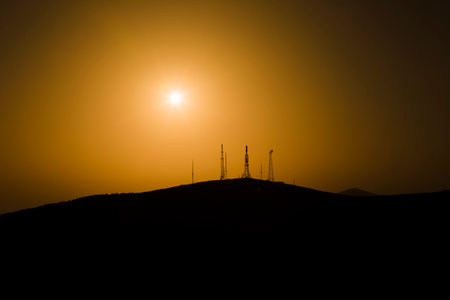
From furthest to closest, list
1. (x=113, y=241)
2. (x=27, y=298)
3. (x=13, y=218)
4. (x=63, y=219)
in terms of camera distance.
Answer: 1. (x=13, y=218)
2. (x=63, y=219)
3. (x=113, y=241)
4. (x=27, y=298)

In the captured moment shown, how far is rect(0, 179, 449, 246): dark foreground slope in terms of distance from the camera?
3278 cm

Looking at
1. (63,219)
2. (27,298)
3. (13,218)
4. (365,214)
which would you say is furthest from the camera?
(13,218)

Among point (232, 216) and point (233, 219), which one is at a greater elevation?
point (232, 216)

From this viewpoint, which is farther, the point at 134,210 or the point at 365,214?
the point at 134,210

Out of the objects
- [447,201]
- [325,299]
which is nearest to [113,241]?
[325,299]

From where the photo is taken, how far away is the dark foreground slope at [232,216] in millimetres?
32781

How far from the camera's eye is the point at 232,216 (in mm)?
37125

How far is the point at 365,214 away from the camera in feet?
117

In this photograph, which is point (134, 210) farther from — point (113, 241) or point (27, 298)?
point (27, 298)

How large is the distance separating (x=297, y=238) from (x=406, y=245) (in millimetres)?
7699

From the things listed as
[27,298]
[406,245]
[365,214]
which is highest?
[365,214]

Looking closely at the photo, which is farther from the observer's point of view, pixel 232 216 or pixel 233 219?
pixel 232 216

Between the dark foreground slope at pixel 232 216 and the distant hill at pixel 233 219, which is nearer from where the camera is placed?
the distant hill at pixel 233 219

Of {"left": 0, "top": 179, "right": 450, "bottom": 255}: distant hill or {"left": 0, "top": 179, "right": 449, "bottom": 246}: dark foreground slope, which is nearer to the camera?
{"left": 0, "top": 179, "right": 450, "bottom": 255}: distant hill
